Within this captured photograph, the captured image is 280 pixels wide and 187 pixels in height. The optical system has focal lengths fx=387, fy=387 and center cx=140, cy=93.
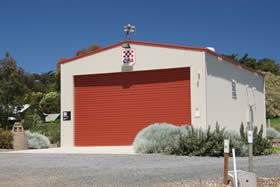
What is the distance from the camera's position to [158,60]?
1600cm

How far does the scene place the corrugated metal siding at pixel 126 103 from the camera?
15.7m

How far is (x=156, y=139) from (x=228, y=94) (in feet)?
19.9

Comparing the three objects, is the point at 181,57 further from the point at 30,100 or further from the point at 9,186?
the point at 30,100

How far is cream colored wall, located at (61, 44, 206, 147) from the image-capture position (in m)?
15.2

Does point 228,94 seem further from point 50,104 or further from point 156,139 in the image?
point 50,104

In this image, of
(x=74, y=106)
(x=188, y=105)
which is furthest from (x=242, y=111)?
(x=74, y=106)

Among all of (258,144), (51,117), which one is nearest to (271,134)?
(258,144)

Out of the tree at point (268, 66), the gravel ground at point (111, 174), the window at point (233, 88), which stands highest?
the tree at point (268, 66)

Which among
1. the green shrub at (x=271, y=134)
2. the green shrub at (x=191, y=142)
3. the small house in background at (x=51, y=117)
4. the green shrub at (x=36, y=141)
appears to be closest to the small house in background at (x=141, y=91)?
the green shrub at (x=36, y=141)

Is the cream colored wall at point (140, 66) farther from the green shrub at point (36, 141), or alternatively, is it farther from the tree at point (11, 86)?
the tree at point (11, 86)

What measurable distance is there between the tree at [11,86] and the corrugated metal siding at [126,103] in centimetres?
1149

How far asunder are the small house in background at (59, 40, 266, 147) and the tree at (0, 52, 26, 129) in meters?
11.2

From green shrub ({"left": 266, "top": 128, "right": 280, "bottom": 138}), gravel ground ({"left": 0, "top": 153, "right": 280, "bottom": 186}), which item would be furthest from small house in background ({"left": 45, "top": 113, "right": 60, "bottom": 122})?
gravel ground ({"left": 0, "top": 153, "right": 280, "bottom": 186})

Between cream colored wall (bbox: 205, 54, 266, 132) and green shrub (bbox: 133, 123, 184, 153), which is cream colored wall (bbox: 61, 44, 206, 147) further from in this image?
green shrub (bbox: 133, 123, 184, 153)
